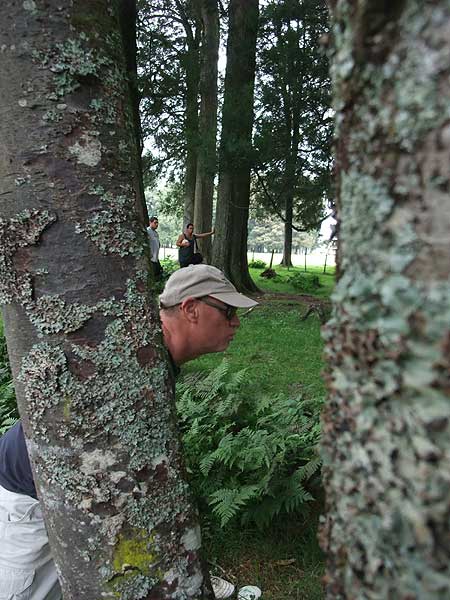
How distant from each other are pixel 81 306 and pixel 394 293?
0.89 meters

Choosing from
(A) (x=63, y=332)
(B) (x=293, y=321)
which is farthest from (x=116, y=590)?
(B) (x=293, y=321)

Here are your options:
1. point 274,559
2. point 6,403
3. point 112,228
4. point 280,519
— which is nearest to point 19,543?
point 112,228

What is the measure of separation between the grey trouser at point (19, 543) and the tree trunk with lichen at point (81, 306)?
68 cm

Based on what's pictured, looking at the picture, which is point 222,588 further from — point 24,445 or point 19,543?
point 24,445

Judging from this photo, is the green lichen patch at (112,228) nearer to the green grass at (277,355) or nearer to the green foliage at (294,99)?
the green grass at (277,355)

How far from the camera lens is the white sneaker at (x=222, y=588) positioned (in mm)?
2549

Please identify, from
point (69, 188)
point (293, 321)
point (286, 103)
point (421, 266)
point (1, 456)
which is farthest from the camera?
point (286, 103)

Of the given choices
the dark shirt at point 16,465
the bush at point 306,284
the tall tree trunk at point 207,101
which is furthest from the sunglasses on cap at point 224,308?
the bush at point 306,284

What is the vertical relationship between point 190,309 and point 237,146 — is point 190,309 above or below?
below

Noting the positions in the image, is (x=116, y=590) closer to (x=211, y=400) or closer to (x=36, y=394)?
(x=36, y=394)

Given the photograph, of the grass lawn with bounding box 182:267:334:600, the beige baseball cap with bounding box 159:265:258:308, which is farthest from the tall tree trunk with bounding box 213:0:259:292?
the beige baseball cap with bounding box 159:265:258:308

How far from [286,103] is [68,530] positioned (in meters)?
10.2

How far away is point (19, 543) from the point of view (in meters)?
1.91

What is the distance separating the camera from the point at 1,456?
6.17 ft
